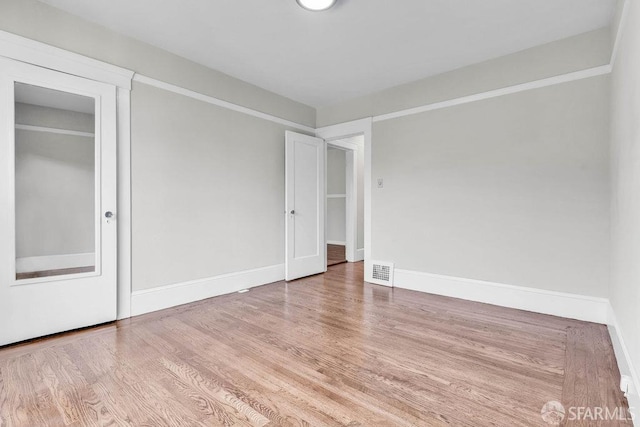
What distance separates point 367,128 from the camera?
14.0ft

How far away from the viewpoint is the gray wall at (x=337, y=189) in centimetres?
714

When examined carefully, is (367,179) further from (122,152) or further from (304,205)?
(122,152)

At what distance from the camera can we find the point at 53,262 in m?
2.49

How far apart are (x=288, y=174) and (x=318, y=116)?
125 centimetres

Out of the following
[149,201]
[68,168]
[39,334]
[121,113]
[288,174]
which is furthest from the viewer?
[288,174]

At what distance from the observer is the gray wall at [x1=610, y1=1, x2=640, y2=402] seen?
1.60 metres

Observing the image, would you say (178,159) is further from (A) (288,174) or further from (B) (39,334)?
(B) (39,334)

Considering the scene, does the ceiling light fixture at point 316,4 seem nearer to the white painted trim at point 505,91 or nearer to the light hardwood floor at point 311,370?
the white painted trim at point 505,91

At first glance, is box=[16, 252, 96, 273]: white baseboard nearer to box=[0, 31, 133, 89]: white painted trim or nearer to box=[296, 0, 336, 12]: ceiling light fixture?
box=[0, 31, 133, 89]: white painted trim

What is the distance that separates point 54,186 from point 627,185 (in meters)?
4.09

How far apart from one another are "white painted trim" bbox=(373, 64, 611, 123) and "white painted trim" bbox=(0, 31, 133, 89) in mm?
2957

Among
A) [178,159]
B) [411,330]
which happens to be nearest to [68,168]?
[178,159]

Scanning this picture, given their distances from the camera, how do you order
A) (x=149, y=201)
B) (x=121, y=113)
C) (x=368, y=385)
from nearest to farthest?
(x=368, y=385)
(x=121, y=113)
(x=149, y=201)

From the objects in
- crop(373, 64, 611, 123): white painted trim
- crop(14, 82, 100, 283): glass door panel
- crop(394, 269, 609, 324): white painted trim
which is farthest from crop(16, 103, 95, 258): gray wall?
crop(394, 269, 609, 324): white painted trim
